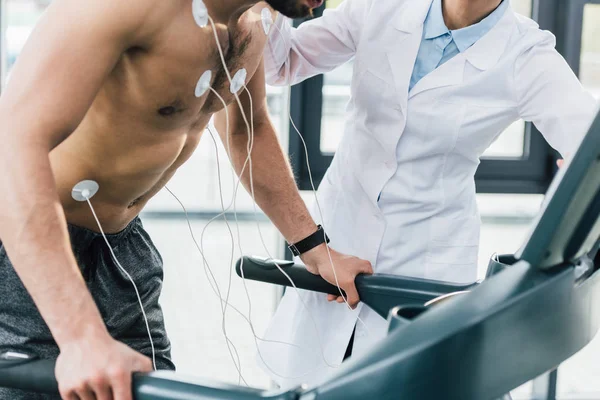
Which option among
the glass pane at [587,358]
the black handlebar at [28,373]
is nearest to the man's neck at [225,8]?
the black handlebar at [28,373]

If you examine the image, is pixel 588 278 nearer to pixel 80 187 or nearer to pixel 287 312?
pixel 80 187

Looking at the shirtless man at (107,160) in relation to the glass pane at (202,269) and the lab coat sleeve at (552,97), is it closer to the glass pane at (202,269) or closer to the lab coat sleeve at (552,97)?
the lab coat sleeve at (552,97)

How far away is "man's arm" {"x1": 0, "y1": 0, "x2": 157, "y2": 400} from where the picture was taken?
94 centimetres

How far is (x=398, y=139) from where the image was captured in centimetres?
175

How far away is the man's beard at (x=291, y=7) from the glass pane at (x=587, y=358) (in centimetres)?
173

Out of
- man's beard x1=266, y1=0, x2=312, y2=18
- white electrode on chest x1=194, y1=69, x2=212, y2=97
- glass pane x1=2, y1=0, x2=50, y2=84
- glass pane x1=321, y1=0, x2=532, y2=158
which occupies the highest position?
glass pane x1=2, y1=0, x2=50, y2=84

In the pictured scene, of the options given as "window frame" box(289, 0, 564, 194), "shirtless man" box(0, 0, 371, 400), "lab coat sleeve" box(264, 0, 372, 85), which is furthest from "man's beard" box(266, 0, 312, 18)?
"window frame" box(289, 0, 564, 194)

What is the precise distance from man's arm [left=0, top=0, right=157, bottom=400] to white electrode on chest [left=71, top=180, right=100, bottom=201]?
0.32 metres

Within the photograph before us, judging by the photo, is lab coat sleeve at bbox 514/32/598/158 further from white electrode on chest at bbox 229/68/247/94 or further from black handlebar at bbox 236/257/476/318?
white electrode on chest at bbox 229/68/247/94

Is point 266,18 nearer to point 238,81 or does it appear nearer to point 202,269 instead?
→ point 238,81

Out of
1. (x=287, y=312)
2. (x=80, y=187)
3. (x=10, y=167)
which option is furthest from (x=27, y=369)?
(x=287, y=312)

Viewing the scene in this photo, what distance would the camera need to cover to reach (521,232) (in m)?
5.07

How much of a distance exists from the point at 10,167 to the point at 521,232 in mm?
4508

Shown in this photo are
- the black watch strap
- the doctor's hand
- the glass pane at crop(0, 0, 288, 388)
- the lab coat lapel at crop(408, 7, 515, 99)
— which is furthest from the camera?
the glass pane at crop(0, 0, 288, 388)
